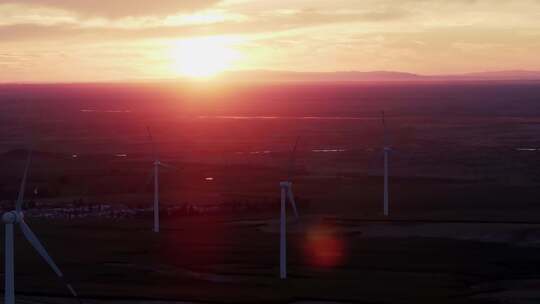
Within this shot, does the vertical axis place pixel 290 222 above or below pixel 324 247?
above

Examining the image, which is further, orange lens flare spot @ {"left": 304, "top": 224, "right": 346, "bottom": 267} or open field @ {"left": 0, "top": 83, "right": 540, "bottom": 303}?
orange lens flare spot @ {"left": 304, "top": 224, "right": 346, "bottom": 267}

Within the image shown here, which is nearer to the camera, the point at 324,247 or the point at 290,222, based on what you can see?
the point at 324,247

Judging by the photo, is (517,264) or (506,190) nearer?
(517,264)

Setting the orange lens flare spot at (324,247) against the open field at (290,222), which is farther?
the orange lens flare spot at (324,247)

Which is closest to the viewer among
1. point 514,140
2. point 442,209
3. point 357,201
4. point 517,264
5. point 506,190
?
point 517,264

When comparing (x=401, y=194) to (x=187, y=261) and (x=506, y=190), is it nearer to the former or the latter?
(x=506, y=190)

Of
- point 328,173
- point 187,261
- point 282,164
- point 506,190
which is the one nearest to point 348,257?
point 187,261

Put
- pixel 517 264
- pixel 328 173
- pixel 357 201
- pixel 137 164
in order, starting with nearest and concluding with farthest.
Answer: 1. pixel 517 264
2. pixel 357 201
3. pixel 328 173
4. pixel 137 164
